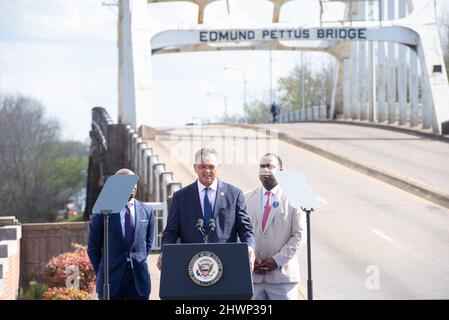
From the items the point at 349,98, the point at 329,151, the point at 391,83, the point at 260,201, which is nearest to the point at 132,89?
the point at 329,151

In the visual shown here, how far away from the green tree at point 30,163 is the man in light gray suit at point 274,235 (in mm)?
80099

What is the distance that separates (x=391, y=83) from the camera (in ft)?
162

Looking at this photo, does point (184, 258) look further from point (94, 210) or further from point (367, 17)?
point (367, 17)

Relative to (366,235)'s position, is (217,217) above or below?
above

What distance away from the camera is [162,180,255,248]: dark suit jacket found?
320 inches

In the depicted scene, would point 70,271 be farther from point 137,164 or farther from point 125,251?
point 137,164

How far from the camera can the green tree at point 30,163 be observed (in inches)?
3543

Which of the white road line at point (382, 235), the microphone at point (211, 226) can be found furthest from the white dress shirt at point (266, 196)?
the white road line at point (382, 235)

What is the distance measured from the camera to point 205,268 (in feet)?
24.2

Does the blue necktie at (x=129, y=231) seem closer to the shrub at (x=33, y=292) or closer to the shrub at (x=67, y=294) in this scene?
the shrub at (x=67, y=294)

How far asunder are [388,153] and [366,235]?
1347 centimetres

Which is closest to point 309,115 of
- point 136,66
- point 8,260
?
point 136,66

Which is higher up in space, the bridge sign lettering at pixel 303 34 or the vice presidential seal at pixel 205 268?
the bridge sign lettering at pixel 303 34

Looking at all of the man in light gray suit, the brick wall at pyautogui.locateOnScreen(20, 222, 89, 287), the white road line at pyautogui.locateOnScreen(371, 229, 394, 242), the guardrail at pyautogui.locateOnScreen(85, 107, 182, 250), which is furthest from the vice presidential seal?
the brick wall at pyautogui.locateOnScreen(20, 222, 89, 287)
